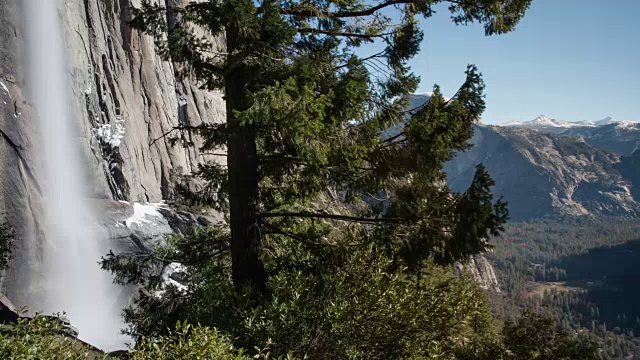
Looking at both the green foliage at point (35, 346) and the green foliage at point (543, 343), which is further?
the green foliage at point (543, 343)

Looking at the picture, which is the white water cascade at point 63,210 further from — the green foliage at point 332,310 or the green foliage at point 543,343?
the green foliage at point 543,343

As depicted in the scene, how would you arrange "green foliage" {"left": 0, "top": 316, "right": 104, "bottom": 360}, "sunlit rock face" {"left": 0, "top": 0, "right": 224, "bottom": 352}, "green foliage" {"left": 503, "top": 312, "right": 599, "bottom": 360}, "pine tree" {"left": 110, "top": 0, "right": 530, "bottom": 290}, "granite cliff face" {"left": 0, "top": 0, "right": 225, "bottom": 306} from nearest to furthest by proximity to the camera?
1. "green foliage" {"left": 0, "top": 316, "right": 104, "bottom": 360}
2. "pine tree" {"left": 110, "top": 0, "right": 530, "bottom": 290}
3. "green foliage" {"left": 503, "top": 312, "right": 599, "bottom": 360}
4. "granite cliff face" {"left": 0, "top": 0, "right": 225, "bottom": 306}
5. "sunlit rock face" {"left": 0, "top": 0, "right": 224, "bottom": 352}

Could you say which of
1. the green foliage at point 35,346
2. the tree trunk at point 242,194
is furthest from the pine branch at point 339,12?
the green foliage at point 35,346

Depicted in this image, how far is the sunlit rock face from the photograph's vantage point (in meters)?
20.8

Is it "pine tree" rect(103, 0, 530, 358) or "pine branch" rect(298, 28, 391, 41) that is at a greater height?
"pine branch" rect(298, 28, 391, 41)

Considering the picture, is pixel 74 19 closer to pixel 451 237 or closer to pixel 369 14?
pixel 369 14

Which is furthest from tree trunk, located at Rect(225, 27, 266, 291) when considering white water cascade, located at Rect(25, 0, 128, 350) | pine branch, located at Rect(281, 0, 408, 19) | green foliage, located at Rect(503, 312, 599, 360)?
white water cascade, located at Rect(25, 0, 128, 350)

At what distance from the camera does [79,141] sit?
26.1 metres

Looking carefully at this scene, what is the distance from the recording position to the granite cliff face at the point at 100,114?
20.6 m

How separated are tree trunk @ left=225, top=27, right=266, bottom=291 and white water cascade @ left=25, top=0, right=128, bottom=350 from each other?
56.3ft

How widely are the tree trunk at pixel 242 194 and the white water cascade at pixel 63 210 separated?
17.2m

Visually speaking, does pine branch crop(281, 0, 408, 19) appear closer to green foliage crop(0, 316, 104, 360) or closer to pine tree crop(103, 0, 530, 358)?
pine tree crop(103, 0, 530, 358)

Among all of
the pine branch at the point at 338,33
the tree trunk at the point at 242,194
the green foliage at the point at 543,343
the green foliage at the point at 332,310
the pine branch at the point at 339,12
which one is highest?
the pine branch at the point at 339,12

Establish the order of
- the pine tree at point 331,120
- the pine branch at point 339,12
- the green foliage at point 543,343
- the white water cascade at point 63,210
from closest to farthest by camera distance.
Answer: the pine tree at point 331,120, the pine branch at point 339,12, the green foliage at point 543,343, the white water cascade at point 63,210
